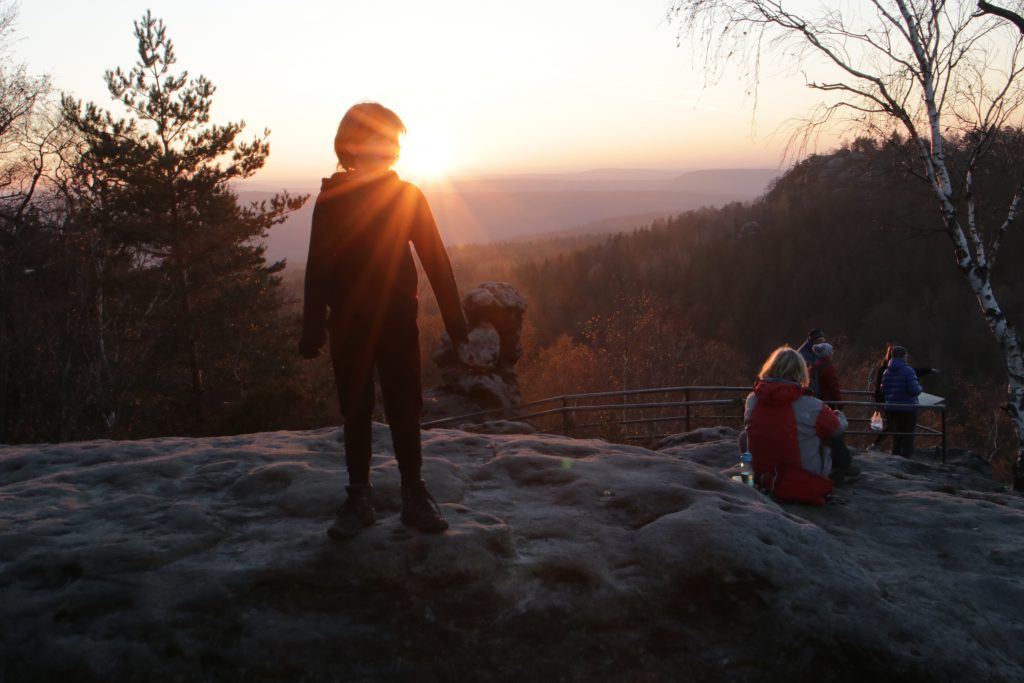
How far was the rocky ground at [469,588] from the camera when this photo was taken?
3271mm

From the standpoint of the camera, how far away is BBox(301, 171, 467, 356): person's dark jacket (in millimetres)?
3727

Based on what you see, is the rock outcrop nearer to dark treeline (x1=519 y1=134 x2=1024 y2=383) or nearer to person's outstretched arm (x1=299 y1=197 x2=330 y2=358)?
person's outstretched arm (x1=299 y1=197 x2=330 y2=358)

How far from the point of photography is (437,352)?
26.4 m

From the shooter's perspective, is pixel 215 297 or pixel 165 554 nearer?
pixel 165 554

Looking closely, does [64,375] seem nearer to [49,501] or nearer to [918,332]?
[49,501]

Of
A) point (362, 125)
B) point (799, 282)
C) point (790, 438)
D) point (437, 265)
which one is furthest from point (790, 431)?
point (799, 282)

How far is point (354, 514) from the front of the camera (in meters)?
3.88

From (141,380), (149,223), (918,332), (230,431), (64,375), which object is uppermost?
(149,223)

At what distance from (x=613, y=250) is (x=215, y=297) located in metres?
79.9

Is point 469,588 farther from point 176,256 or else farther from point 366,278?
point 176,256

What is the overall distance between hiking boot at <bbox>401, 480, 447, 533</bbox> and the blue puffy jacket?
907cm

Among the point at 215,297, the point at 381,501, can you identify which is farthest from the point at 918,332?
the point at 381,501

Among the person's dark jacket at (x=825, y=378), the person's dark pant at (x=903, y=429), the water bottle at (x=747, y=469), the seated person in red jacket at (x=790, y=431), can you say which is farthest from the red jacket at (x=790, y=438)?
A: the person's dark pant at (x=903, y=429)

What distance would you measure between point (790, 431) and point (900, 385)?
6.34 metres
